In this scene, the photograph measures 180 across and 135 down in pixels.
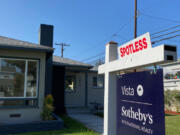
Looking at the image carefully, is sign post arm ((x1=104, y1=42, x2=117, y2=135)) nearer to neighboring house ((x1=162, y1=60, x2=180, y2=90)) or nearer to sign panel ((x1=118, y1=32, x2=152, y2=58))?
sign panel ((x1=118, y1=32, x2=152, y2=58))

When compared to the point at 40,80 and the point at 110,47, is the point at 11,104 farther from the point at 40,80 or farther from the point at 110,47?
the point at 110,47

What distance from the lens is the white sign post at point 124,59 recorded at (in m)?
2.32

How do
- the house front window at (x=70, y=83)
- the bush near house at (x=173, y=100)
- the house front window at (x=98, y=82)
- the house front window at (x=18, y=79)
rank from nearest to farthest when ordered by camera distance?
the house front window at (x=18, y=79), the bush near house at (x=173, y=100), the house front window at (x=70, y=83), the house front window at (x=98, y=82)

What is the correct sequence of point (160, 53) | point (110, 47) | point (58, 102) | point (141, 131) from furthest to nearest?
point (58, 102)
point (110, 47)
point (141, 131)
point (160, 53)

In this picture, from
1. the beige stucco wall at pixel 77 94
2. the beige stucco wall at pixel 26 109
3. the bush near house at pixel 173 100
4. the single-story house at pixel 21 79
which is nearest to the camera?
the beige stucco wall at pixel 26 109

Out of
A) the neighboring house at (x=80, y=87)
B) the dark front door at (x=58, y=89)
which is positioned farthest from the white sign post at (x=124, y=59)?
the neighboring house at (x=80, y=87)

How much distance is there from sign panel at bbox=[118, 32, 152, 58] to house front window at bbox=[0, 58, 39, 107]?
572 centimetres

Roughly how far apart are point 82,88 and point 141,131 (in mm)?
11973

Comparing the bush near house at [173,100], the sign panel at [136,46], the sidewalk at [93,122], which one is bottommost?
the sidewalk at [93,122]

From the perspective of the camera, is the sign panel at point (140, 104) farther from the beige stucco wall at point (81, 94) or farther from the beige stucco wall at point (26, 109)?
the beige stucco wall at point (81, 94)

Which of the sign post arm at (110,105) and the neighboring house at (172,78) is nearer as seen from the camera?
the sign post arm at (110,105)

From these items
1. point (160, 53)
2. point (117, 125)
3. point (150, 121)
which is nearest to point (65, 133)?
Answer: point (117, 125)

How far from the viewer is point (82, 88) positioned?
1441 cm

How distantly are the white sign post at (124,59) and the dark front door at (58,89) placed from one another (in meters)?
7.63
